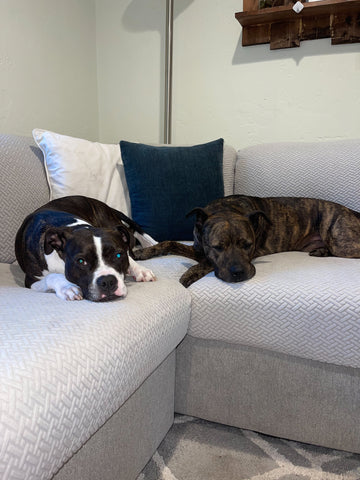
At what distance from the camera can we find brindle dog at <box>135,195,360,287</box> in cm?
186

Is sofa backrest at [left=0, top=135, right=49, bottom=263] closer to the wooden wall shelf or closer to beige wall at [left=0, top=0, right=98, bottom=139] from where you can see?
beige wall at [left=0, top=0, right=98, bottom=139]

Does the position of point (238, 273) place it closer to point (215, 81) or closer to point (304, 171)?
point (304, 171)

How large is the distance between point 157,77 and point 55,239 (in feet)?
7.93

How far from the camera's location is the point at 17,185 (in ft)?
6.84

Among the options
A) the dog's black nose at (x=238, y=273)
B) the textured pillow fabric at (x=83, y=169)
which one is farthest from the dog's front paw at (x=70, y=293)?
the textured pillow fabric at (x=83, y=169)

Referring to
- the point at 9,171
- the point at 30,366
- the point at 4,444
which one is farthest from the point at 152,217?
the point at 4,444

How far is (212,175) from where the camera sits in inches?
96.0

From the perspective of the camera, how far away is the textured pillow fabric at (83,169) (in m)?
2.25

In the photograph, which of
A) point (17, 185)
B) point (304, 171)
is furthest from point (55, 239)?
point (304, 171)

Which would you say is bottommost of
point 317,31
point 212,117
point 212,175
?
point 212,175

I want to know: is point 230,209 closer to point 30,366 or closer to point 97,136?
point 30,366

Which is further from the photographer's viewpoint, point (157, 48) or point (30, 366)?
point (157, 48)

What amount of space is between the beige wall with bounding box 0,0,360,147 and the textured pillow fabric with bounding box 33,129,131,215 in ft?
2.55

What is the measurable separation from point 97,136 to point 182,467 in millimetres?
3083
